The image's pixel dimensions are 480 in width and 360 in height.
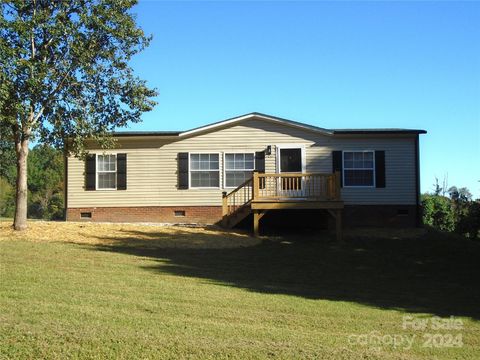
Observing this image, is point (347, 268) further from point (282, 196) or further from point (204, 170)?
point (204, 170)

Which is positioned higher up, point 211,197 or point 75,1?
point 75,1

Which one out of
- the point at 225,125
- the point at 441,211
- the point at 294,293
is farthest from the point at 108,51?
the point at 441,211

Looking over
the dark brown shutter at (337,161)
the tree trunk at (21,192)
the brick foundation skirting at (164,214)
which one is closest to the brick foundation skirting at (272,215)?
the brick foundation skirting at (164,214)

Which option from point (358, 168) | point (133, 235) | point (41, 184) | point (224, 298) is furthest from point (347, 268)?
point (41, 184)

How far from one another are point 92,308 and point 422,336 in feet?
13.3

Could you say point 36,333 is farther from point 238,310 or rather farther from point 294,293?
point 294,293

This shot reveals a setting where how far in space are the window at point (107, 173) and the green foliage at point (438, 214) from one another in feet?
43.7

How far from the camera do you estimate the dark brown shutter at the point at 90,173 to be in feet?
63.6

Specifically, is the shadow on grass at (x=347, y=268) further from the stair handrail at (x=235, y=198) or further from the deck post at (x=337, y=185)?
the stair handrail at (x=235, y=198)

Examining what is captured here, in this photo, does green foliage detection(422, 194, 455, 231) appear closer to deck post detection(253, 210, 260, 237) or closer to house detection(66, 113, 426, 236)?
house detection(66, 113, 426, 236)

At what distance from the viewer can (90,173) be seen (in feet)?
63.7

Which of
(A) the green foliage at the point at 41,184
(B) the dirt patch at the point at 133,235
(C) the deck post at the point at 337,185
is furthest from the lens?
(A) the green foliage at the point at 41,184

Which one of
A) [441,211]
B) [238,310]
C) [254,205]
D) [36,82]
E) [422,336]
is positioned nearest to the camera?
[422,336]

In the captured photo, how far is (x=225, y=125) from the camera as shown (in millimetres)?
19156
